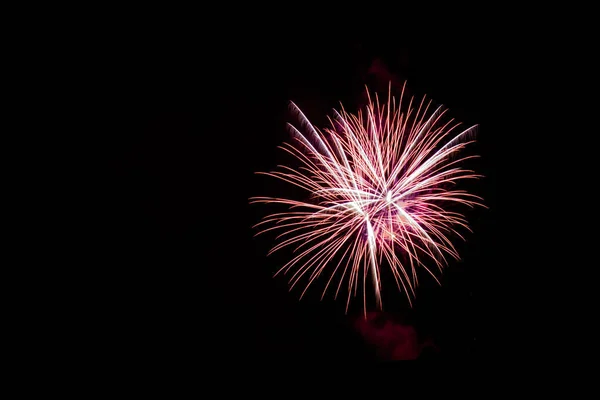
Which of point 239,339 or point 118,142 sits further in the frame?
point 239,339

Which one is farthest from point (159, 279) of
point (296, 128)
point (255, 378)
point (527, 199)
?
point (527, 199)

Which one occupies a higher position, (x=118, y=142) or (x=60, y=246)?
(x=118, y=142)

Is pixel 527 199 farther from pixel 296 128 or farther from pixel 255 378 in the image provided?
pixel 255 378

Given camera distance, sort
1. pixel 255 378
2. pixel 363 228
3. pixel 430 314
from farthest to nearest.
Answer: pixel 430 314
pixel 363 228
pixel 255 378

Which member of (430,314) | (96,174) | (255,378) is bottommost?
(255,378)

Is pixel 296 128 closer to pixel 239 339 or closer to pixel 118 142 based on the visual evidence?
pixel 118 142

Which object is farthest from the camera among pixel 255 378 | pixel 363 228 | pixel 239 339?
pixel 239 339
